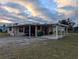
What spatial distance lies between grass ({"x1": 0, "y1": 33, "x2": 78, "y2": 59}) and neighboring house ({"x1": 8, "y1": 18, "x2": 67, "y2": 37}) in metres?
0.08

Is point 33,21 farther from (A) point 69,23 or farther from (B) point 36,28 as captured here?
(A) point 69,23

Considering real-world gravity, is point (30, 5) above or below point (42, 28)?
above

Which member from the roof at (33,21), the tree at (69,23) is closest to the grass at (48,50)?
the tree at (69,23)

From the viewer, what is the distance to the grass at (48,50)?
4.66ft

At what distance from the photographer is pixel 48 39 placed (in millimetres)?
1476

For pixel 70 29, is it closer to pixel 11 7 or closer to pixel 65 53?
pixel 65 53

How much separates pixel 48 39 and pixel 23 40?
22cm

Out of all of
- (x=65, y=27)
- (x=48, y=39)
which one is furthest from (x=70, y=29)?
(x=48, y=39)

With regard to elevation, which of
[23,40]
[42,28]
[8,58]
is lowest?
[8,58]

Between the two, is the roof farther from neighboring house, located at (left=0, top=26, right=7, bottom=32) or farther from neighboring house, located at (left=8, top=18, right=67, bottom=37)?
neighboring house, located at (left=0, top=26, right=7, bottom=32)

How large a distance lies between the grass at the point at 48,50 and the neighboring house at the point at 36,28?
0.26ft

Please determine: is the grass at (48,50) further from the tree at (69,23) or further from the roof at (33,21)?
the roof at (33,21)

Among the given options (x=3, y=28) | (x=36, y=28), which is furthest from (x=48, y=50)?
(x=3, y=28)

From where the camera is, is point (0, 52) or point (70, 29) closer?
point (0, 52)
